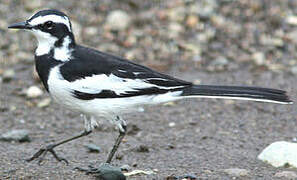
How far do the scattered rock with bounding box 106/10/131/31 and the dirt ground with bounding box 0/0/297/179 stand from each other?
0.39ft

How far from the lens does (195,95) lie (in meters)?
5.77

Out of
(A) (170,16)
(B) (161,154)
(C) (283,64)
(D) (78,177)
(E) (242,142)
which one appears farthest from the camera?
(A) (170,16)

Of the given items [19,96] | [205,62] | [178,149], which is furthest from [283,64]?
[19,96]

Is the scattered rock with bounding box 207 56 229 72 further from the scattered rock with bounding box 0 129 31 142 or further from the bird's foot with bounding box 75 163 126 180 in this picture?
the bird's foot with bounding box 75 163 126 180

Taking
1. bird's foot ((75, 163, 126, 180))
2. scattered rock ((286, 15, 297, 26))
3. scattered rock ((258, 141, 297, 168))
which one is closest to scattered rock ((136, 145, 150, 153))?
bird's foot ((75, 163, 126, 180))

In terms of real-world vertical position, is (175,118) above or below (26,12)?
below

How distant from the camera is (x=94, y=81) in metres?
5.50

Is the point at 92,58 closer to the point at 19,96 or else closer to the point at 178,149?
the point at 178,149

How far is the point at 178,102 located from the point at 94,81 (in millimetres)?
2887

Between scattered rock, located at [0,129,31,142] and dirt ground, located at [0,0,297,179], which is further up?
dirt ground, located at [0,0,297,179]

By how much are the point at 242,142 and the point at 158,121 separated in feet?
3.97

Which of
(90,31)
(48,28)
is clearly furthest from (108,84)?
(90,31)

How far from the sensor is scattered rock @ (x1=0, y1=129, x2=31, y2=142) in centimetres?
674

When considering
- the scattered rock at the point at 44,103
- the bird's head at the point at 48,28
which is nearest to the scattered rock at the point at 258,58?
the scattered rock at the point at 44,103
